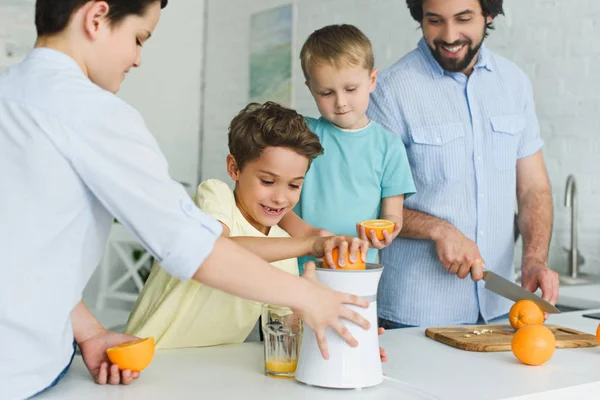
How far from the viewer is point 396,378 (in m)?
1.35

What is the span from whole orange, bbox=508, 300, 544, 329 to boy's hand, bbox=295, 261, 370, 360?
0.64 m

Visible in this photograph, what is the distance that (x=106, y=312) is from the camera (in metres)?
4.47

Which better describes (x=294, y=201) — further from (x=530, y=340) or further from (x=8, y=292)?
(x=8, y=292)

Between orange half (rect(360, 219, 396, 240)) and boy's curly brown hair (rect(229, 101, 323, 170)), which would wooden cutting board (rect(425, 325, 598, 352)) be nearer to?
orange half (rect(360, 219, 396, 240))

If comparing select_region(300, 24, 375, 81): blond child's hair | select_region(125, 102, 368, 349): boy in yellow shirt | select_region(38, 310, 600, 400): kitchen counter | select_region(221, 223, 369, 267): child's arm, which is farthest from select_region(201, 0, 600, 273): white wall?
select_region(221, 223, 369, 267): child's arm

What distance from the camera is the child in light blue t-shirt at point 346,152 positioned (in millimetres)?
1925

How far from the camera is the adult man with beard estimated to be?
7.18 feet

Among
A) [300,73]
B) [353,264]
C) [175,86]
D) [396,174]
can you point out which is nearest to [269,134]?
[396,174]

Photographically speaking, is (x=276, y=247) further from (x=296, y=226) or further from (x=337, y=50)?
(x=337, y=50)

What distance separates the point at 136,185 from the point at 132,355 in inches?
13.7

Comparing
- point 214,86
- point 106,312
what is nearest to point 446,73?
point 106,312

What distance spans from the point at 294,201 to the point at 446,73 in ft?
2.50

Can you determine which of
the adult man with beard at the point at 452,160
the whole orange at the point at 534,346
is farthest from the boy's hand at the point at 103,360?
the adult man with beard at the point at 452,160

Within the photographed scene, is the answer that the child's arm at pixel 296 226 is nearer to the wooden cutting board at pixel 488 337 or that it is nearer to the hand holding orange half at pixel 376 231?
the hand holding orange half at pixel 376 231
